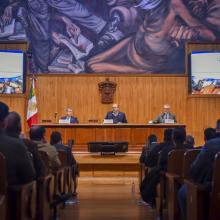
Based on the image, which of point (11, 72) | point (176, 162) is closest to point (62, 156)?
point (176, 162)

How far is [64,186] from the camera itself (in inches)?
279

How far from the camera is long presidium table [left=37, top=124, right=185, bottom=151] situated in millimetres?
13359

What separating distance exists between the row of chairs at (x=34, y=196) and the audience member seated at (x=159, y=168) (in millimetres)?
1144

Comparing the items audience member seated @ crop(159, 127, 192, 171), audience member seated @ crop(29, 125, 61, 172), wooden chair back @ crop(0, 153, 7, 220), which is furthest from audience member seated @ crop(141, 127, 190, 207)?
wooden chair back @ crop(0, 153, 7, 220)

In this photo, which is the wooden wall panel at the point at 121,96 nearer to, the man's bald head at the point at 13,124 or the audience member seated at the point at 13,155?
the man's bald head at the point at 13,124

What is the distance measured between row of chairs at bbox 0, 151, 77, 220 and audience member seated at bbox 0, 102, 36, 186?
0.12 m

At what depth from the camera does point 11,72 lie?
15.8 meters

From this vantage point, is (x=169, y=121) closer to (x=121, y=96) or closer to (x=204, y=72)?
(x=204, y=72)

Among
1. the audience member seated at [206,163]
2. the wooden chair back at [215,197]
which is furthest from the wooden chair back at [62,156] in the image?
the wooden chair back at [215,197]

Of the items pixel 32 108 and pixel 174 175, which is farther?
pixel 32 108

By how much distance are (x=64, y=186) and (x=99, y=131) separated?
20.9 feet

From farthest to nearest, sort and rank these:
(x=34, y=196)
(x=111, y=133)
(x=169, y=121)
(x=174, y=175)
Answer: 1. (x=169, y=121)
2. (x=111, y=133)
3. (x=174, y=175)
4. (x=34, y=196)

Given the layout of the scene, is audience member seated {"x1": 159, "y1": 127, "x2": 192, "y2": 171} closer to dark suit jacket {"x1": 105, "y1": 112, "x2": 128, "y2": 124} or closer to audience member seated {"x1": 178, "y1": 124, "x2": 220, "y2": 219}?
audience member seated {"x1": 178, "y1": 124, "x2": 220, "y2": 219}

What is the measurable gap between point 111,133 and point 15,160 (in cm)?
952
